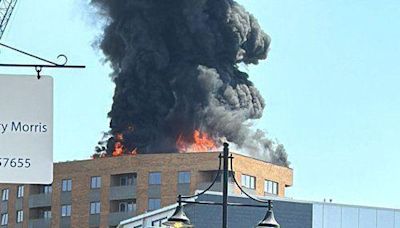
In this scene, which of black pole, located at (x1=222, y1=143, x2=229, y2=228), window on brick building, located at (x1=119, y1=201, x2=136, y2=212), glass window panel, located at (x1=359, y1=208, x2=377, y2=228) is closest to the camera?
black pole, located at (x1=222, y1=143, x2=229, y2=228)

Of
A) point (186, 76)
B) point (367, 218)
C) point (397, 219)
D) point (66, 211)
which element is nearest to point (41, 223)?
point (66, 211)

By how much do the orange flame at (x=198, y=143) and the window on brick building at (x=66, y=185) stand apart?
1137 cm

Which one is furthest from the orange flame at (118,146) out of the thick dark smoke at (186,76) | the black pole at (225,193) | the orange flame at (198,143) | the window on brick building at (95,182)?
the black pole at (225,193)

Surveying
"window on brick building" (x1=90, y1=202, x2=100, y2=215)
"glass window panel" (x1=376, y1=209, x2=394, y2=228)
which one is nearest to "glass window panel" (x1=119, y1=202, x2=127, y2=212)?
"window on brick building" (x1=90, y1=202, x2=100, y2=215)

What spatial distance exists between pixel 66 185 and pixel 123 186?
6171mm

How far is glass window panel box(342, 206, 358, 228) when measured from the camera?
66.6 metres

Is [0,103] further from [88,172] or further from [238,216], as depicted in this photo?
[88,172]

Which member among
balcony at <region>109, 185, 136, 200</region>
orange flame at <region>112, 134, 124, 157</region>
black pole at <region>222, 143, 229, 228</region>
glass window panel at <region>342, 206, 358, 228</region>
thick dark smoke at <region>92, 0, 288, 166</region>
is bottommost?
black pole at <region>222, 143, 229, 228</region>

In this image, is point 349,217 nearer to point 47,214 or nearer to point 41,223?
point 41,223

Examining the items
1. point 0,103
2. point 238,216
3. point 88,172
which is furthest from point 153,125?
point 0,103

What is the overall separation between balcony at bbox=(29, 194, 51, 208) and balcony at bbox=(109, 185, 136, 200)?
7.55 m

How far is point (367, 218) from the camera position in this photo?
67.9 meters

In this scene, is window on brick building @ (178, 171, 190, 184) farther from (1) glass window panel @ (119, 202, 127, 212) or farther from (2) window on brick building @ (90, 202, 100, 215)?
(2) window on brick building @ (90, 202, 100, 215)

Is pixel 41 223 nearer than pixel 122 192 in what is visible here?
No
